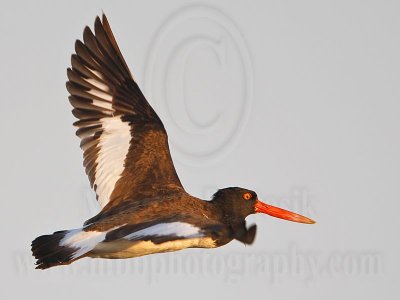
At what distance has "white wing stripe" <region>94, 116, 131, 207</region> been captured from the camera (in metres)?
15.6

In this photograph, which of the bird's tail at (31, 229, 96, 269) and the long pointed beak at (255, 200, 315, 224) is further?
the long pointed beak at (255, 200, 315, 224)

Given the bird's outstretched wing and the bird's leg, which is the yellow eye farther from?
the bird's leg

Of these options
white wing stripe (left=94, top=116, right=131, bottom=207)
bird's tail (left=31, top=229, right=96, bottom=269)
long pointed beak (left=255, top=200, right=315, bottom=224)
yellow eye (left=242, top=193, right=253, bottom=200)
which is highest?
white wing stripe (left=94, top=116, right=131, bottom=207)

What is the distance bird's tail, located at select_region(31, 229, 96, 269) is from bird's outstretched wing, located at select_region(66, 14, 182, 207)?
1.92 meters

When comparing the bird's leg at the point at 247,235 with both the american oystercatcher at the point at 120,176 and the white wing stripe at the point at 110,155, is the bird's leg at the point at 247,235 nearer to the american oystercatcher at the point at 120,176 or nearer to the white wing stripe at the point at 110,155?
the american oystercatcher at the point at 120,176

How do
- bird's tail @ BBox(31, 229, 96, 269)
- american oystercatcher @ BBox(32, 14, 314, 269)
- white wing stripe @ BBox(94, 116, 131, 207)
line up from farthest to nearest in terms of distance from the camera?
1. white wing stripe @ BBox(94, 116, 131, 207)
2. american oystercatcher @ BBox(32, 14, 314, 269)
3. bird's tail @ BBox(31, 229, 96, 269)

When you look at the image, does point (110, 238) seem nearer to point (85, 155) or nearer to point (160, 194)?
point (160, 194)

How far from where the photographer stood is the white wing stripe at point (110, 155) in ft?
51.3

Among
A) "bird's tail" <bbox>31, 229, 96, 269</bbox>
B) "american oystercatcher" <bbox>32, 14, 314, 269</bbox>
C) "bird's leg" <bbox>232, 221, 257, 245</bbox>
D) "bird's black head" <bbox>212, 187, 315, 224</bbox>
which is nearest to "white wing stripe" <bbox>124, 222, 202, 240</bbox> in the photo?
"american oystercatcher" <bbox>32, 14, 314, 269</bbox>

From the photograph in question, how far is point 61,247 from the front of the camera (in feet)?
43.9

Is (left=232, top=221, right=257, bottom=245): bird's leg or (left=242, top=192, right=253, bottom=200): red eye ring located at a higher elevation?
(left=242, top=192, right=253, bottom=200): red eye ring

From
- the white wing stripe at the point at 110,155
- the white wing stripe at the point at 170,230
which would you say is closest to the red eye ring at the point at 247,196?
the white wing stripe at the point at 110,155

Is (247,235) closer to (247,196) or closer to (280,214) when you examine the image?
(247,196)

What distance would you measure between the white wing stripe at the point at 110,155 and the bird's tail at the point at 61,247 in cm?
188
